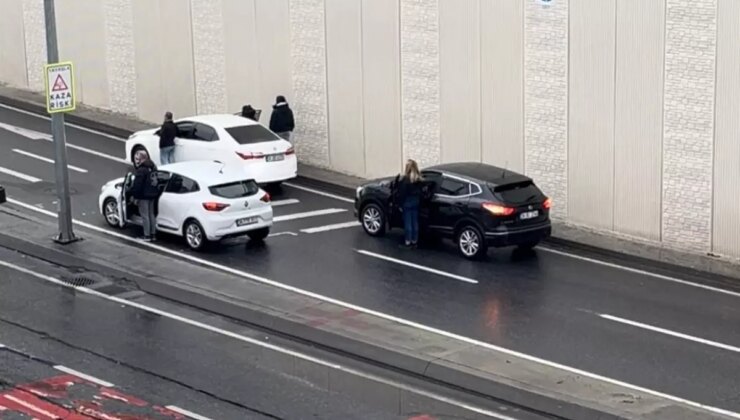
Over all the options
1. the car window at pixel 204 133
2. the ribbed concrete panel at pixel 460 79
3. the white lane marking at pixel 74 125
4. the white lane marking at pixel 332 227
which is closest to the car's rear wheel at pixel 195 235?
the white lane marking at pixel 332 227

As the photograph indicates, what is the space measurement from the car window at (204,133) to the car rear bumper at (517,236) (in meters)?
7.89

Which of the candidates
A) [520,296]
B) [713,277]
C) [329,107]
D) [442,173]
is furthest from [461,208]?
[329,107]

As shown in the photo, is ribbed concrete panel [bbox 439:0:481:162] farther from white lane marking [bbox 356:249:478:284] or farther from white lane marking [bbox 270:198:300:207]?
white lane marking [bbox 356:249:478:284]

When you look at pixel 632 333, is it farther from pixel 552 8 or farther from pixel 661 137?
pixel 552 8

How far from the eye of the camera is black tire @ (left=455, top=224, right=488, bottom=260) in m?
25.0

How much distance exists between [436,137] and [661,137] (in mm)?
5608

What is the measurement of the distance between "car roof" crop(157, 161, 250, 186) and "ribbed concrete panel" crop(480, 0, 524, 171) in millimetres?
6007

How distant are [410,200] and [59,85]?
6.52 m

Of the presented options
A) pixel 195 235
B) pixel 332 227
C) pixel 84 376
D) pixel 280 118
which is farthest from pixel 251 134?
pixel 84 376

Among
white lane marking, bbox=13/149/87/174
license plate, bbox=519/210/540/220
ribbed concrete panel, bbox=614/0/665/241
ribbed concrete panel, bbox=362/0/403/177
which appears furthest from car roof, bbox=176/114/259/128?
ribbed concrete panel, bbox=614/0/665/241

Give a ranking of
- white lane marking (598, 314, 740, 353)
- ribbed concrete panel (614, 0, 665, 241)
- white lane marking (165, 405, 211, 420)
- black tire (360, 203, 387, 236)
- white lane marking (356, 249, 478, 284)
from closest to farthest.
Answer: white lane marking (165, 405, 211, 420)
white lane marking (598, 314, 740, 353)
white lane marking (356, 249, 478, 284)
ribbed concrete panel (614, 0, 665, 241)
black tire (360, 203, 387, 236)

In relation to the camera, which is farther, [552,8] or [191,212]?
[552,8]

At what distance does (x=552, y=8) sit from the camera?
27.6 m

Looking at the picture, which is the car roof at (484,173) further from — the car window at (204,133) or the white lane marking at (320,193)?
the car window at (204,133)
